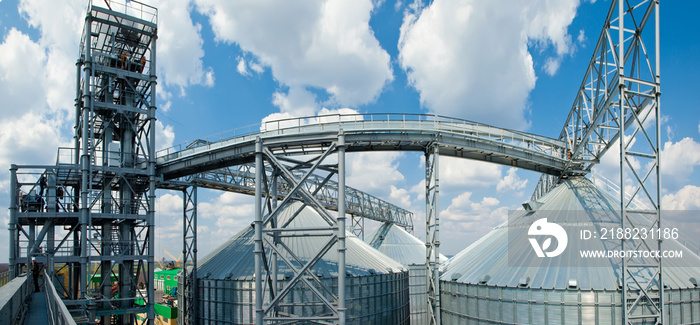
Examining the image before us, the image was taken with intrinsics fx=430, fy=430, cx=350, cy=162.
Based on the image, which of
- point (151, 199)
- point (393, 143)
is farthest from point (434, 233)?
point (151, 199)

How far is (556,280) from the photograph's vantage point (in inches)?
829

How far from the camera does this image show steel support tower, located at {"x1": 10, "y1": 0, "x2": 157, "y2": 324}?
25.4 metres

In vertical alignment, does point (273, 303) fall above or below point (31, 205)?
below

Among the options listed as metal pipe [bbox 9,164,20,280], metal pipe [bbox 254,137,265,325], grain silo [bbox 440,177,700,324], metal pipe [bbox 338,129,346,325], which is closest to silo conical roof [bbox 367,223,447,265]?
grain silo [bbox 440,177,700,324]

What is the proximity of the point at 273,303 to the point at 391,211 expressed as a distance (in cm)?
4134

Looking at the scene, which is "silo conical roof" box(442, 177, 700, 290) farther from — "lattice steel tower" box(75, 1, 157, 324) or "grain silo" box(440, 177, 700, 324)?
"lattice steel tower" box(75, 1, 157, 324)

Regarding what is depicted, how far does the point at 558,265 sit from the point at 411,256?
25464 mm

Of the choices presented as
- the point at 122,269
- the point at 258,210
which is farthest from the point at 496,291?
the point at 122,269

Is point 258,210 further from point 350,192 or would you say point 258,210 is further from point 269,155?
point 350,192

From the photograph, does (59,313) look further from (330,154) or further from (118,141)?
(118,141)

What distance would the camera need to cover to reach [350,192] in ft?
179

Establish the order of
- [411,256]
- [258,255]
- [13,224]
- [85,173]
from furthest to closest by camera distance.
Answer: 1. [411,256]
2. [85,173]
3. [13,224]
4. [258,255]

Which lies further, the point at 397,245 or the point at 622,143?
the point at 397,245

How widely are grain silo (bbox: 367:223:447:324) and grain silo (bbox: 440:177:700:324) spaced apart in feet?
39.2
